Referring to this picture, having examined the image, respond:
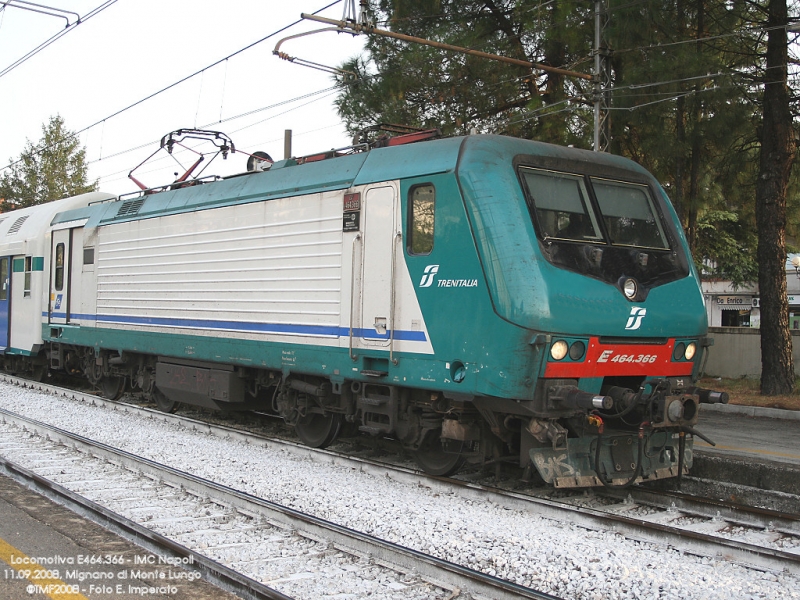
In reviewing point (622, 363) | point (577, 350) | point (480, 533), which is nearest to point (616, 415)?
point (622, 363)

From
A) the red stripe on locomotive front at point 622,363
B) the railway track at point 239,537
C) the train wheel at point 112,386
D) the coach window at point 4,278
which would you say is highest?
the coach window at point 4,278

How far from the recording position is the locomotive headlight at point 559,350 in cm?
682

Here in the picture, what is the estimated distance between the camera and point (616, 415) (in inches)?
278

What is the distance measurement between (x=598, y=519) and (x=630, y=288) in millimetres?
2111

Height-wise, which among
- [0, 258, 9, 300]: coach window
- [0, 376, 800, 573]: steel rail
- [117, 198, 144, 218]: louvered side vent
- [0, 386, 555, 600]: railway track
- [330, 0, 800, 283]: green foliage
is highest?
[330, 0, 800, 283]: green foliage

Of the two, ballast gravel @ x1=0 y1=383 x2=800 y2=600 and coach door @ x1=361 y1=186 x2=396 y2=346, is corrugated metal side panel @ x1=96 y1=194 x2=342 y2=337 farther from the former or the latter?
ballast gravel @ x1=0 y1=383 x2=800 y2=600

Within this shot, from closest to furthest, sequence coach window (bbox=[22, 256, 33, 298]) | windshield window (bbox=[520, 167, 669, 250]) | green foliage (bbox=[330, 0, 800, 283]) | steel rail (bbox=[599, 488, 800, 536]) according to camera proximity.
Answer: steel rail (bbox=[599, 488, 800, 536]) < windshield window (bbox=[520, 167, 669, 250]) < green foliage (bbox=[330, 0, 800, 283]) < coach window (bbox=[22, 256, 33, 298])

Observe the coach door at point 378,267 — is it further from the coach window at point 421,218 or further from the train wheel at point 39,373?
the train wheel at point 39,373

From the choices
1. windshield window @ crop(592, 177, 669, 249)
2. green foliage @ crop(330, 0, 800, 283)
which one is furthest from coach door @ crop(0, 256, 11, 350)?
windshield window @ crop(592, 177, 669, 249)

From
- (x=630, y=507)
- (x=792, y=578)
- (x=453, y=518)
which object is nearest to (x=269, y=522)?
(x=453, y=518)

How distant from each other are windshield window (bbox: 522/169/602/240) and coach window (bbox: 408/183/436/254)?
0.91m

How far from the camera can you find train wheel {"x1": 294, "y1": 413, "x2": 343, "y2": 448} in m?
9.52

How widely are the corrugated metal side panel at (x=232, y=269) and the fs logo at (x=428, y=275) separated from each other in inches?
51.8

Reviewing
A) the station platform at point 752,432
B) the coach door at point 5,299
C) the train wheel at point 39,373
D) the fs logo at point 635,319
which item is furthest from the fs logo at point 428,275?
the coach door at point 5,299
